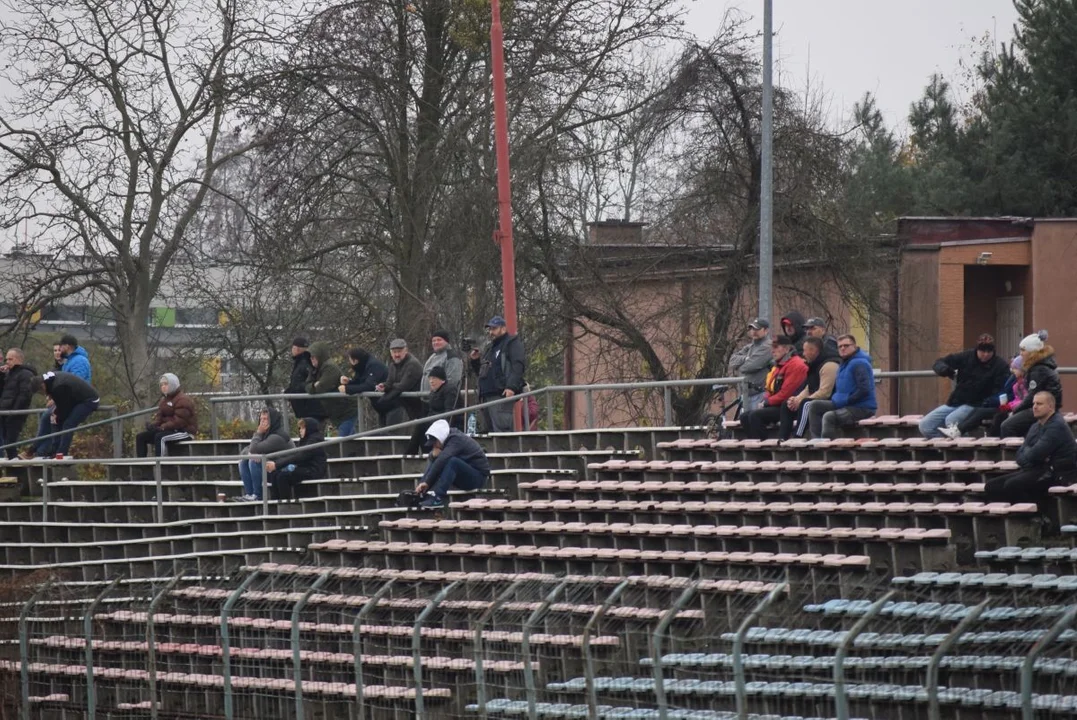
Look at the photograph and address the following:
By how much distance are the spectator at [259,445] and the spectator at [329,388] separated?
147cm

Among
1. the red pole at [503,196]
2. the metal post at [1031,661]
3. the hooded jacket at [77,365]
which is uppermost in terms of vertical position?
the red pole at [503,196]

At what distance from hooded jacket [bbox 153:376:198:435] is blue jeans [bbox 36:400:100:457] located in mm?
1030

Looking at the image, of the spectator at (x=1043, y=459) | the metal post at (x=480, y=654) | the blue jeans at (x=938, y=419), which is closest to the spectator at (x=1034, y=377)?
the spectator at (x=1043, y=459)

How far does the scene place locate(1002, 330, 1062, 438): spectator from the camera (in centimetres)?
1341

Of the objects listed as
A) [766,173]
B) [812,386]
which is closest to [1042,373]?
[812,386]

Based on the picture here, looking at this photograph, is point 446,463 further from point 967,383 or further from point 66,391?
point 66,391

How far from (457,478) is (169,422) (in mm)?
5401

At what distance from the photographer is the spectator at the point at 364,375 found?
19219 mm

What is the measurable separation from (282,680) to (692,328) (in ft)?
39.4

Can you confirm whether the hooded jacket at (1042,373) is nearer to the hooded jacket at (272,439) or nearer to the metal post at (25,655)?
the hooded jacket at (272,439)

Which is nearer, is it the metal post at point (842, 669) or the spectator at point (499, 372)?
the metal post at point (842, 669)

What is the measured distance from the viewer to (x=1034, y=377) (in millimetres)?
13508

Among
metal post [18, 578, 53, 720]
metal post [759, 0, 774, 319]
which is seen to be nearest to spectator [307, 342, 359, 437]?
metal post [759, 0, 774, 319]

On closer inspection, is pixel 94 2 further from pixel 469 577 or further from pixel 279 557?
pixel 469 577
